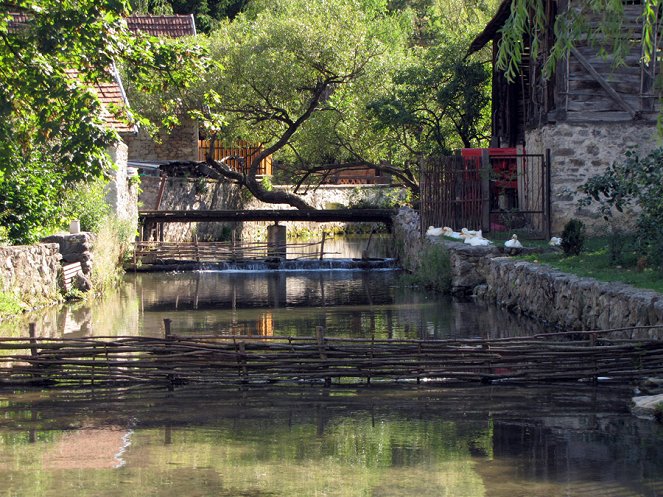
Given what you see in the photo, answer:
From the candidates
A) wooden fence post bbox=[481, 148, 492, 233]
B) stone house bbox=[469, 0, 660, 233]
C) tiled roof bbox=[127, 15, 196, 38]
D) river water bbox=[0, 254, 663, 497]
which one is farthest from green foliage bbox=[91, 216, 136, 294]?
tiled roof bbox=[127, 15, 196, 38]

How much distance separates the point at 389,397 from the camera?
31.6 feet

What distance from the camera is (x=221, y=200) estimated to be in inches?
1422

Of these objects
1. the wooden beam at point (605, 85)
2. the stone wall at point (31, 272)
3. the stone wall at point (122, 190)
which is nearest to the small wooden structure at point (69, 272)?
the stone wall at point (31, 272)

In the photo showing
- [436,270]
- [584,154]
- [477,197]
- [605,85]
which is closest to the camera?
[436,270]

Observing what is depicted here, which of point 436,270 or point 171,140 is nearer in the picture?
point 436,270

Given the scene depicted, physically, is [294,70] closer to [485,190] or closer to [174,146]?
[174,146]

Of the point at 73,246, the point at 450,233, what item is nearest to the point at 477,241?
the point at 450,233

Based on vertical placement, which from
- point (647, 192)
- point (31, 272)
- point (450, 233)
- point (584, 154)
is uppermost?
point (584, 154)

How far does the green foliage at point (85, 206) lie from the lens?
68.7 feet

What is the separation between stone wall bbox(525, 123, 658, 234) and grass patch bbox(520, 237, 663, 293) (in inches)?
60.9

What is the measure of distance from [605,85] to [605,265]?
20.4 ft

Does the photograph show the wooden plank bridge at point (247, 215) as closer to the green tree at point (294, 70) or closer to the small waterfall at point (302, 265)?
the small waterfall at point (302, 265)

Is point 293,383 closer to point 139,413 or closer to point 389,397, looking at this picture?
point 389,397

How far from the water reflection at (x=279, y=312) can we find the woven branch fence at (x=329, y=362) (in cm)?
349
